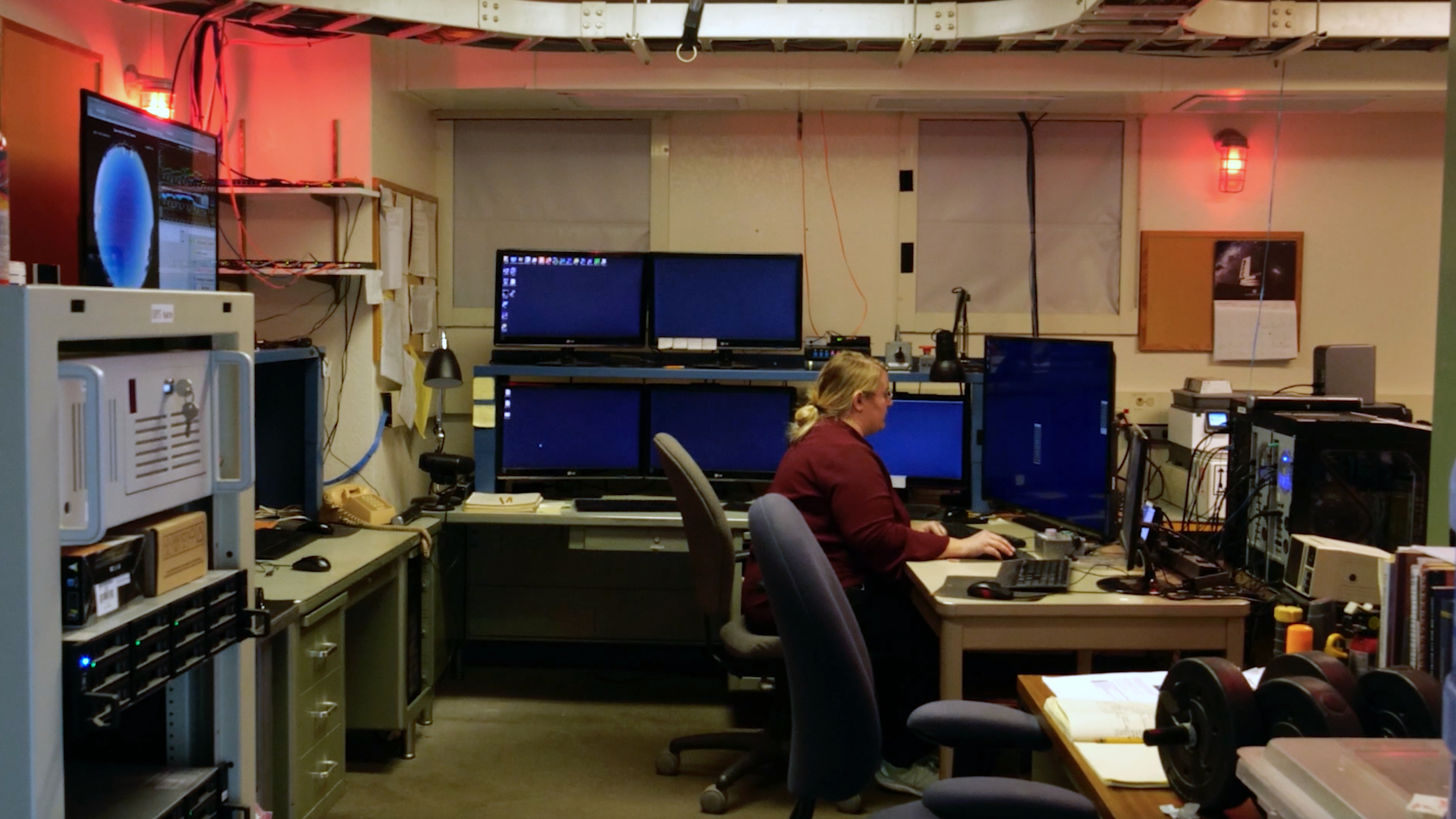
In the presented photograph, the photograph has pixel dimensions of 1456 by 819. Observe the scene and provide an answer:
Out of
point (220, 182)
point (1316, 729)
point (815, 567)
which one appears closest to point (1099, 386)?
point (815, 567)

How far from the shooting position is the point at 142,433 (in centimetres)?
170

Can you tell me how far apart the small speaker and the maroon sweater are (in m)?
1.51

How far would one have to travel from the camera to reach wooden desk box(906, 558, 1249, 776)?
269 cm

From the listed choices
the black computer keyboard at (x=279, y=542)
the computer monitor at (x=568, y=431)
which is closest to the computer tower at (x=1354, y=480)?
the computer monitor at (x=568, y=431)

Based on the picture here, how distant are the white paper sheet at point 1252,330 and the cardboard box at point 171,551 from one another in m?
3.80

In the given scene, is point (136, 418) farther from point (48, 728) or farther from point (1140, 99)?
point (1140, 99)

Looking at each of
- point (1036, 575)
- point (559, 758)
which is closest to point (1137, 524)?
point (1036, 575)

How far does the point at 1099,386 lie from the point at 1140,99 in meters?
1.57

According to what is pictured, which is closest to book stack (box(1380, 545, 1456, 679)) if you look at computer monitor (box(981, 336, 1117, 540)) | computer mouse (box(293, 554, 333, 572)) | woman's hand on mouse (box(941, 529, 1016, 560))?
computer monitor (box(981, 336, 1117, 540))

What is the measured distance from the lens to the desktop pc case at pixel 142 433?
1520 millimetres

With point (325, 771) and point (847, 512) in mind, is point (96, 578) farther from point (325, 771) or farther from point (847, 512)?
point (847, 512)

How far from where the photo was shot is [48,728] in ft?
4.72

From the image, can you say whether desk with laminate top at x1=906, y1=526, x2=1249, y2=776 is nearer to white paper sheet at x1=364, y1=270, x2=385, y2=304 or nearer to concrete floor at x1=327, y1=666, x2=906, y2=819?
concrete floor at x1=327, y1=666, x2=906, y2=819

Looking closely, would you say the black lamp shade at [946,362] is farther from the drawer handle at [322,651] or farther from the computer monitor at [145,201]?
the computer monitor at [145,201]
